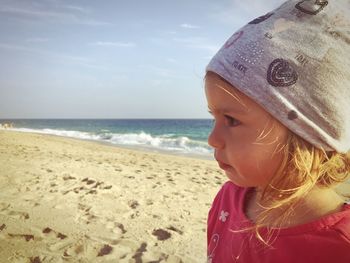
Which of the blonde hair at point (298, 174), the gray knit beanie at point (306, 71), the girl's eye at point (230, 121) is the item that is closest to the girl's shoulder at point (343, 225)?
the blonde hair at point (298, 174)

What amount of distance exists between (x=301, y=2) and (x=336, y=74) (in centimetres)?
35

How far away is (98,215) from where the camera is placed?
4.18 metres

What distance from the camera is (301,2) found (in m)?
1.36

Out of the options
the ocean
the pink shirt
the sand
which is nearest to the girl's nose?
the pink shirt

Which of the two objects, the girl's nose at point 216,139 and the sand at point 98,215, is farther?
the sand at point 98,215

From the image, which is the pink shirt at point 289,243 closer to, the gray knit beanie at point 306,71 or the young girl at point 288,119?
the young girl at point 288,119

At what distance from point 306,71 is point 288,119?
21 centimetres

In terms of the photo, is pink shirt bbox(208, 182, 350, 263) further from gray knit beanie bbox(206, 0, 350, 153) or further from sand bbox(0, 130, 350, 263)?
sand bbox(0, 130, 350, 263)

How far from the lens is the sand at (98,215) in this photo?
125 inches

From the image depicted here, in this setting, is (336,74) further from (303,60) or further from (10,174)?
(10,174)

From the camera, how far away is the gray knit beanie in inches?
50.1

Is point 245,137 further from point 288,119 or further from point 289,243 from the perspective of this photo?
point 289,243

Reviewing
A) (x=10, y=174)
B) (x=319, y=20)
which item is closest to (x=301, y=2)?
(x=319, y=20)

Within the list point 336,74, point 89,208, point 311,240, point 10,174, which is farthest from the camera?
point 10,174
